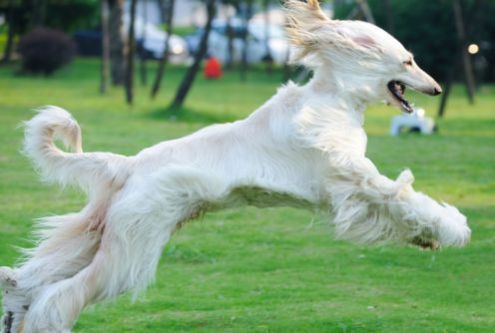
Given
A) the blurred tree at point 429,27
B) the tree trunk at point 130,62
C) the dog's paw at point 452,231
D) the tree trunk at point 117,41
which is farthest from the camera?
the blurred tree at point 429,27

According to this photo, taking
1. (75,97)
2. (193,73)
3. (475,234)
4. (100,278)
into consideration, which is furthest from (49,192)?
(75,97)

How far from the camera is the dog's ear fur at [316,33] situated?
20.7 feet

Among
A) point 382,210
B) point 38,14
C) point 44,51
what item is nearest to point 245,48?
point 44,51

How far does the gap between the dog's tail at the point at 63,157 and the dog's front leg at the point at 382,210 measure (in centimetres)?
132

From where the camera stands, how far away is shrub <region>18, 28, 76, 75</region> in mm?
33375

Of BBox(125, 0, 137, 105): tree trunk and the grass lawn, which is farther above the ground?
the grass lawn

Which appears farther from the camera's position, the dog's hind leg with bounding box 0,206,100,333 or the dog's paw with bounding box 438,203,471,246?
the dog's hind leg with bounding box 0,206,100,333

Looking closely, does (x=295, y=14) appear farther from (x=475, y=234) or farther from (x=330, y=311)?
(x=475, y=234)

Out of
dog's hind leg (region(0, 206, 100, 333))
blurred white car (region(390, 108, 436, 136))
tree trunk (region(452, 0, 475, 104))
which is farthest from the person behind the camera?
tree trunk (region(452, 0, 475, 104))

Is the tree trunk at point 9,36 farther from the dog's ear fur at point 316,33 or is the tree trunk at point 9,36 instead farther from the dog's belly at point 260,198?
the dog's belly at point 260,198

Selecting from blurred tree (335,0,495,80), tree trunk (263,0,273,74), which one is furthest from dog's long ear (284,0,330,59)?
tree trunk (263,0,273,74)

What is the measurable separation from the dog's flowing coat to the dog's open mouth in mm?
12

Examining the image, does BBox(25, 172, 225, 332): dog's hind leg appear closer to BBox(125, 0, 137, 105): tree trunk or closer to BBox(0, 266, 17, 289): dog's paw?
BBox(0, 266, 17, 289): dog's paw

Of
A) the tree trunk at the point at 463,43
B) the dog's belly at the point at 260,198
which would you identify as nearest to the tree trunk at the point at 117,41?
the tree trunk at the point at 463,43
